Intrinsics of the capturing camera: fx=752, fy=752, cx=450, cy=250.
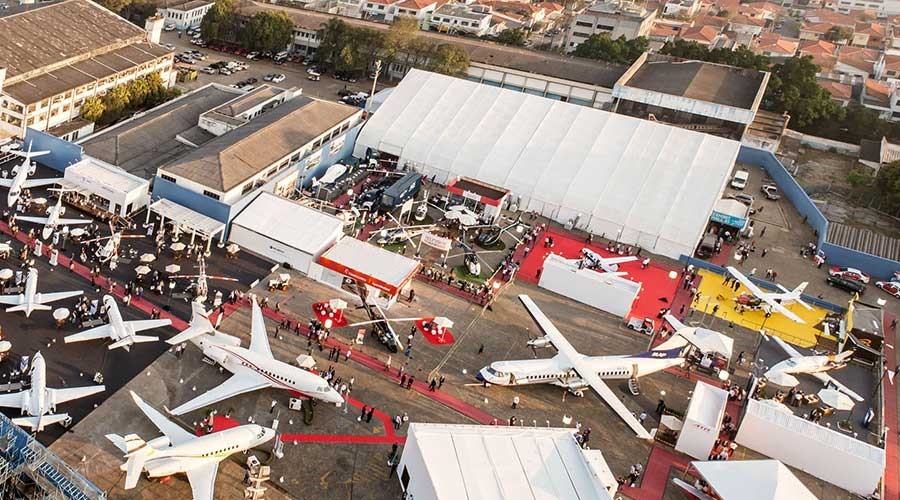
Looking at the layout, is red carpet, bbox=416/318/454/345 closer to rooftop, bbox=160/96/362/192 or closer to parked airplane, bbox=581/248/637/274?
parked airplane, bbox=581/248/637/274

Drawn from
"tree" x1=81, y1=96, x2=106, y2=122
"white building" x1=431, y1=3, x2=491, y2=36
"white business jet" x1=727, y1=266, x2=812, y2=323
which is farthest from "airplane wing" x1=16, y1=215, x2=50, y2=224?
"white building" x1=431, y1=3, x2=491, y2=36

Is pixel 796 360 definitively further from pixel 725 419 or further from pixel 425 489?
pixel 425 489

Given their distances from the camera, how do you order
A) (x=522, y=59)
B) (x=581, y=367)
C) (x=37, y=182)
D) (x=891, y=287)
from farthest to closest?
(x=522, y=59) → (x=891, y=287) → (x=37, y=182) → (x=581, y=367)

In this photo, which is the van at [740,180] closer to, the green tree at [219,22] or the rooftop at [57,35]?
the rooftop at [57,35]

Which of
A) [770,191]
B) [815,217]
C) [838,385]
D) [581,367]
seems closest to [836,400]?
[838,385]

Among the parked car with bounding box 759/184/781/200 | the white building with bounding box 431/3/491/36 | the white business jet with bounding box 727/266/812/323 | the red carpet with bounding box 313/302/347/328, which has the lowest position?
the red carpet with bounding box 313/302/347/328

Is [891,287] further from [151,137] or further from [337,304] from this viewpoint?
Result: [151,137]

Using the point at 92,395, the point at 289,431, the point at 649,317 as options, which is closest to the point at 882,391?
the point at 649,317
